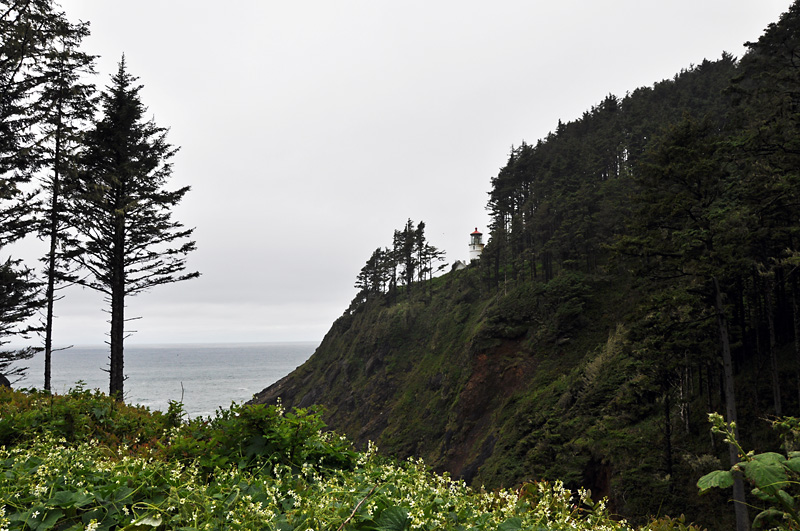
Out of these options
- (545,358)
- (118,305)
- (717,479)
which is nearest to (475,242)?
(545,358)

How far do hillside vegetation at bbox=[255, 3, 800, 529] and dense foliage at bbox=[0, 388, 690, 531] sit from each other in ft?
3.19

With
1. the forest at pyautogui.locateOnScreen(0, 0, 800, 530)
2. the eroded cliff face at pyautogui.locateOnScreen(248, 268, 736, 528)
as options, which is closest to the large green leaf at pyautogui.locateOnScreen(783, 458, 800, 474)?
the forest at pyautogui.locateOnScreen(0, 0, 800, 530)

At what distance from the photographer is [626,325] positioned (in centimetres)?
2716

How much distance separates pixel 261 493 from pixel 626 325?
96.7 feet

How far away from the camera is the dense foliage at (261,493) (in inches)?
86.7

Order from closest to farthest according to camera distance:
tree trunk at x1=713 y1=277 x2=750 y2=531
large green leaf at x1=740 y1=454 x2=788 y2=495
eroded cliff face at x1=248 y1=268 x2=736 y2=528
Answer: large green leaf at x1=740 y1=454 x2=788 y2=495
tree trunk at x1=713 y1=277 x2=750 y2=531
eroded cliff face at x1=248 y1=268 x2=736 y2=528

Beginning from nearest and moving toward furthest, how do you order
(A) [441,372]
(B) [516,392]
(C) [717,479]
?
1. (C) [717,479]
2. (B) [516,392]
3. (A) [441,372]

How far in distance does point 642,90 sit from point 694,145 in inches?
3017

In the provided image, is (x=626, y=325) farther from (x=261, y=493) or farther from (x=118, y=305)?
(x=261, y=493)

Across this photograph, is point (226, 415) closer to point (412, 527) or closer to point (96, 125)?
point (412, 527)

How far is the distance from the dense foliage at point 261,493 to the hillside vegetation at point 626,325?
97 centimetres

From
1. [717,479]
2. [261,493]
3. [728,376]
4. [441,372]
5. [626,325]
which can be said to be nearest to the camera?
[717,479]

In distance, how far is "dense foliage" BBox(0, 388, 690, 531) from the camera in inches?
86.7

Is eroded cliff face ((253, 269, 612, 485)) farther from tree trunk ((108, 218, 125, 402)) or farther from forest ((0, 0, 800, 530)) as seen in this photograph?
tree trunk ((108, 218, 125, 402))
